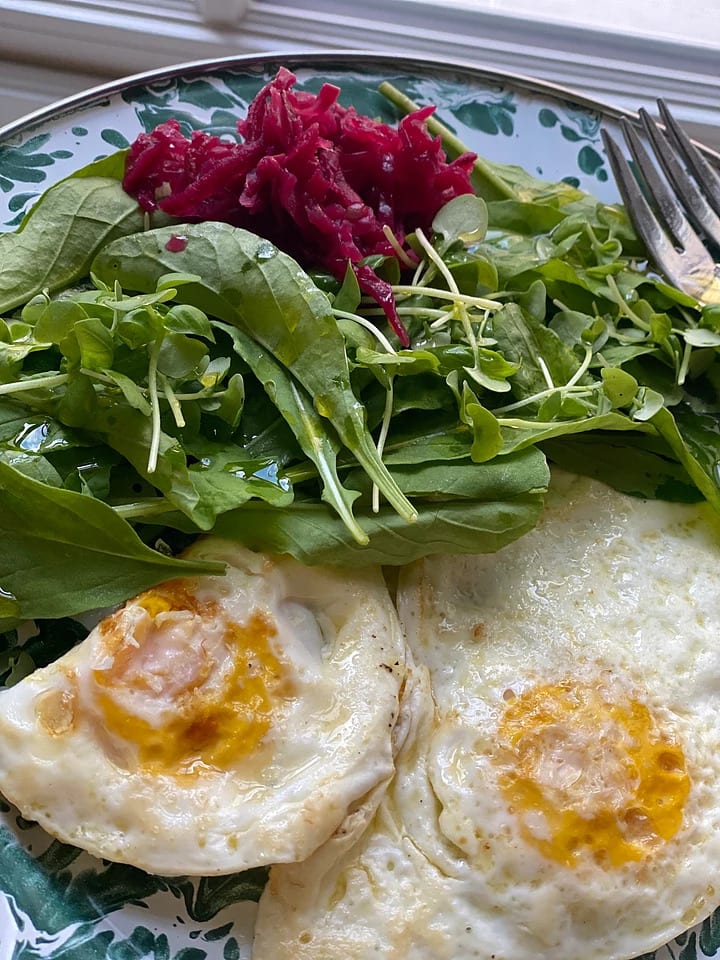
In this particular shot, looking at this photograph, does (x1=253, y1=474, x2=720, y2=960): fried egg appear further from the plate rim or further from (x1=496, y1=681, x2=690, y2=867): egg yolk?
the plate rim

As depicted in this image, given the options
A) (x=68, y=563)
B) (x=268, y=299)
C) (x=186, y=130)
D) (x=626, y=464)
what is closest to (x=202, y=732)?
(x=68, y=563)

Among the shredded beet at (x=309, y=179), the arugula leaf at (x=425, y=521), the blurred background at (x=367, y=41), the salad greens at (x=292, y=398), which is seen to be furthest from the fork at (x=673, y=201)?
the arugula leaf at (x=425, y=521)

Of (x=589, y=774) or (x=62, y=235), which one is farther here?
(x=62, y=235)

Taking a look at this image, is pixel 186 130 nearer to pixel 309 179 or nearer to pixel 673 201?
pixel 309 179

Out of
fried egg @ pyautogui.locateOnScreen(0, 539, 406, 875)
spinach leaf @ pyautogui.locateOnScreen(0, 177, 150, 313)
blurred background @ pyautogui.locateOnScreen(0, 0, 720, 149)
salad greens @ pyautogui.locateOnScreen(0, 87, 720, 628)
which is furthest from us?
blurred background @ pyautogui.locateOnScreen(0, 0, 720, 149)

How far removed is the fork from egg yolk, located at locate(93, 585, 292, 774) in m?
1.40

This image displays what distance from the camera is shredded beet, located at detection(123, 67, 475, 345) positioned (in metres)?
1.77

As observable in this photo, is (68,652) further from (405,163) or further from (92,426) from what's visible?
(405,163)

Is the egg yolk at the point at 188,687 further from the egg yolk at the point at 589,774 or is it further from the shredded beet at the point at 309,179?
the shredded beet at the point at 309,179

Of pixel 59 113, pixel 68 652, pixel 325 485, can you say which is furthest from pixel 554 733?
pixel 59 113

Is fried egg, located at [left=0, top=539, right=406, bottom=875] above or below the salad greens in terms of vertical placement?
below

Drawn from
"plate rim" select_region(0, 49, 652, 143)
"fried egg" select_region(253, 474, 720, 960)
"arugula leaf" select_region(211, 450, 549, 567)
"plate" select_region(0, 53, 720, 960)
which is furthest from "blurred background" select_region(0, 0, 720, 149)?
"fried egg" select_region(253, 474, 720, 960)

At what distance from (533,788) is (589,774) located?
0.09m

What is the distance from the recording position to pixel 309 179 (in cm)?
177
